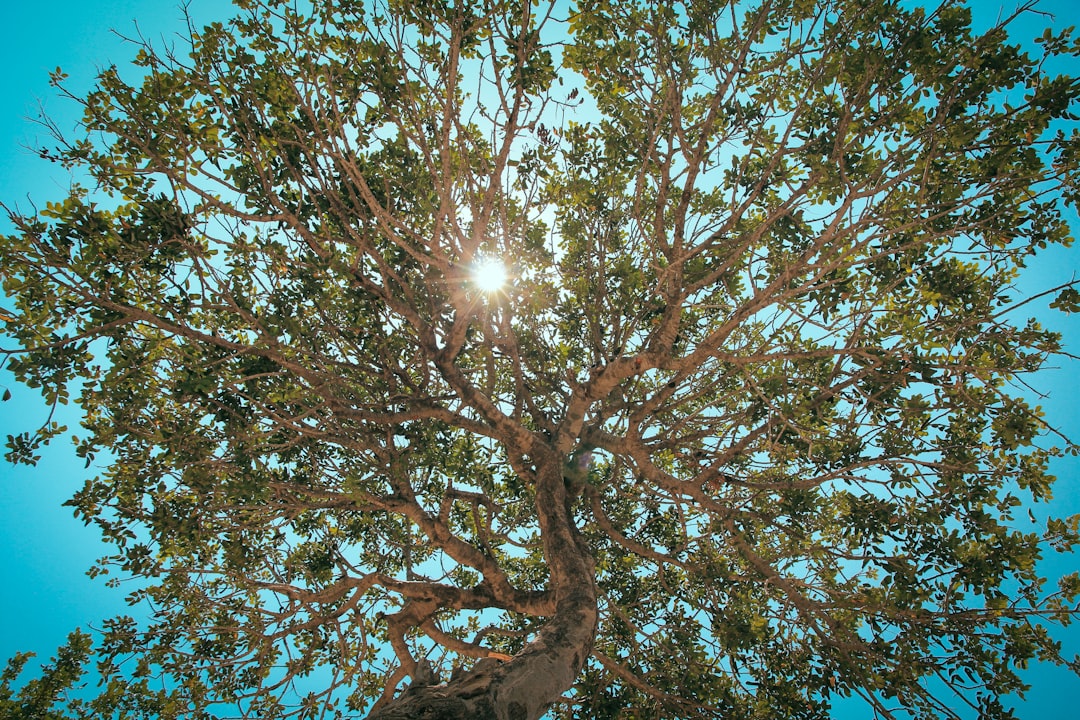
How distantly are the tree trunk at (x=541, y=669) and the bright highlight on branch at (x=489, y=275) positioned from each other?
300 centimetres

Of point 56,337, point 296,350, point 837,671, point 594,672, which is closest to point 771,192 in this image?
point 296,350

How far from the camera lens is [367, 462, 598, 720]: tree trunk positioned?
11.3 feet

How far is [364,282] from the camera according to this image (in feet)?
21.2

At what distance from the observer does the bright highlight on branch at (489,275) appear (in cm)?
609

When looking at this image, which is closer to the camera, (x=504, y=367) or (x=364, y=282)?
(x=364, y=282)

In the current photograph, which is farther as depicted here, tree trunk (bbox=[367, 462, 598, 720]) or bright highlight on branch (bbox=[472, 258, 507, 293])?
bright highlight on branch (bbox=[472, 258, 507, 293])

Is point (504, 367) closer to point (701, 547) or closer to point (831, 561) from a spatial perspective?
point (701, 547)

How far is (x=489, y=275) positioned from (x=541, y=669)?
14.0 feet

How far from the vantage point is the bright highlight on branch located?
240 inches

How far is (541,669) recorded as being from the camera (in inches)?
166

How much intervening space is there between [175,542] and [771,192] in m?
9.41

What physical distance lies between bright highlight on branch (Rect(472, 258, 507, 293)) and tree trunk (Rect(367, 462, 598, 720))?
2995mm

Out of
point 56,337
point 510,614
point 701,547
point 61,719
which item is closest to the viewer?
point 56,337

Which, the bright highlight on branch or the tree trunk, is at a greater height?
the bright highlight on branch
